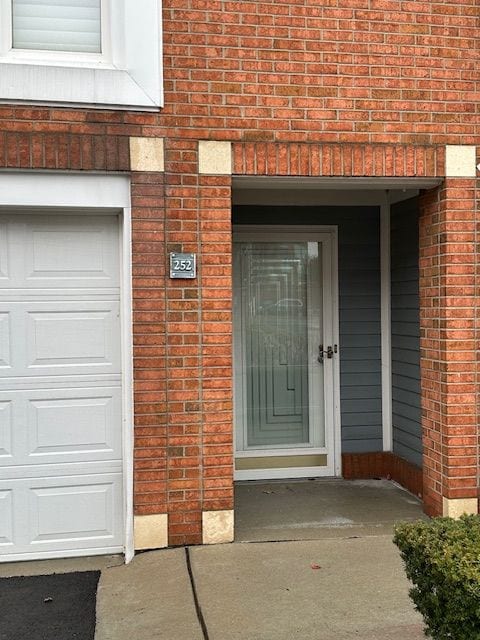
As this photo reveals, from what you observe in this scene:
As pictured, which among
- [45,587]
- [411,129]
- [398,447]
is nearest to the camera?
[45,587]

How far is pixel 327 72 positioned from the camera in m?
5.13

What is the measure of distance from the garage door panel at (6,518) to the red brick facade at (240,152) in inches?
36.2

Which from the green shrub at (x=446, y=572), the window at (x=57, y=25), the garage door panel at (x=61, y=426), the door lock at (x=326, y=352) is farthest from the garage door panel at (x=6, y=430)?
the door lock at (x=326, y=352)

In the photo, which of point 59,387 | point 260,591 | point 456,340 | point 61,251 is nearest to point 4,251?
point 61,251

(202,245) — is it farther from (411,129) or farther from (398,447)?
(398,447)

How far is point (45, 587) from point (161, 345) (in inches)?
68.7

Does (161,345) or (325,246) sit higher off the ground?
(325,246)

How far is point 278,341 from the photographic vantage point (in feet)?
22.6

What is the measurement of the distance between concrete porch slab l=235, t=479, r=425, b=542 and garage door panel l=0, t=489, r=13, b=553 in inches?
63.6

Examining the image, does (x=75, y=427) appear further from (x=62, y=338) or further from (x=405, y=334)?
(x=405, y=334)

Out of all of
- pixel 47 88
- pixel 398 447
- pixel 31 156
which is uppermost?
pixel 47 88

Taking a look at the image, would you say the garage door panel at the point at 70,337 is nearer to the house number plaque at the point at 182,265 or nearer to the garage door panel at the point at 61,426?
the garage door panel at the point at 61,426

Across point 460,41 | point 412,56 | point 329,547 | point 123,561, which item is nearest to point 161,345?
point 123,561

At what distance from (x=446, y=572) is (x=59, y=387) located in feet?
10.1
